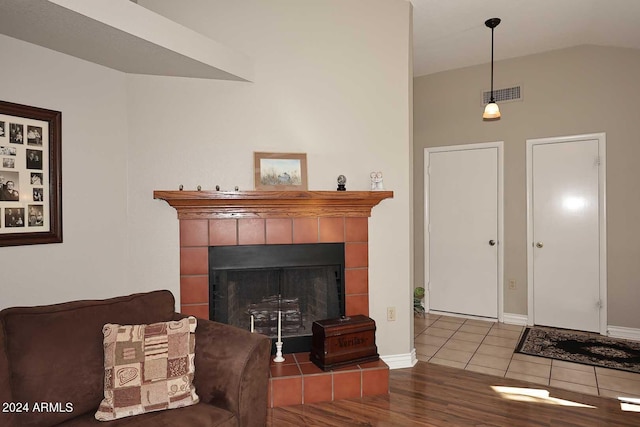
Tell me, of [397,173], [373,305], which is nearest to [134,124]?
[397,173]

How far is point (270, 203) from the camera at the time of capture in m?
2.85

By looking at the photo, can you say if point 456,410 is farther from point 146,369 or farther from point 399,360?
point 146,369

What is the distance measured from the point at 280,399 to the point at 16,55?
2.58 meters

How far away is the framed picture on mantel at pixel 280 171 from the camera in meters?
2.95

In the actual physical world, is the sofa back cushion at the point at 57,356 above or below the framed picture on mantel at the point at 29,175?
below

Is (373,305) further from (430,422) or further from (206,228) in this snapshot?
(206,228)

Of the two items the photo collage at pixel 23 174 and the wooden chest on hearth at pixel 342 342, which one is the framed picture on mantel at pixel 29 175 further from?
the wooden chest on hearth at pixel 342 342

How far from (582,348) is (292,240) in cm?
282

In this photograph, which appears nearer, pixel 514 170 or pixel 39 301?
pixel 39 301

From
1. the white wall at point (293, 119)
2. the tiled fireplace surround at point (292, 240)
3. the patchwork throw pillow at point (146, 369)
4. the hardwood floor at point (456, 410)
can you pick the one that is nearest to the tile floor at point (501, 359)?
the hardwood floor at point (456, 410)

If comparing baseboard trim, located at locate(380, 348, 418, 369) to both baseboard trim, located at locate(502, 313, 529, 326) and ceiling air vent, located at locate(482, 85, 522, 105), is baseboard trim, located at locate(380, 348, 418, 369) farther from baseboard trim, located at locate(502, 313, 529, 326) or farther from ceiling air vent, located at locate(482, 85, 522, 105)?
ceiling air vent, located at locate(482, 85, 522, 105)

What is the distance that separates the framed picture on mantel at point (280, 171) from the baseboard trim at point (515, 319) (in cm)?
292

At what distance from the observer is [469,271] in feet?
15.1

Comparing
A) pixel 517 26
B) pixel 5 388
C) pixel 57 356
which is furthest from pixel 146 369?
pixel 517 26
